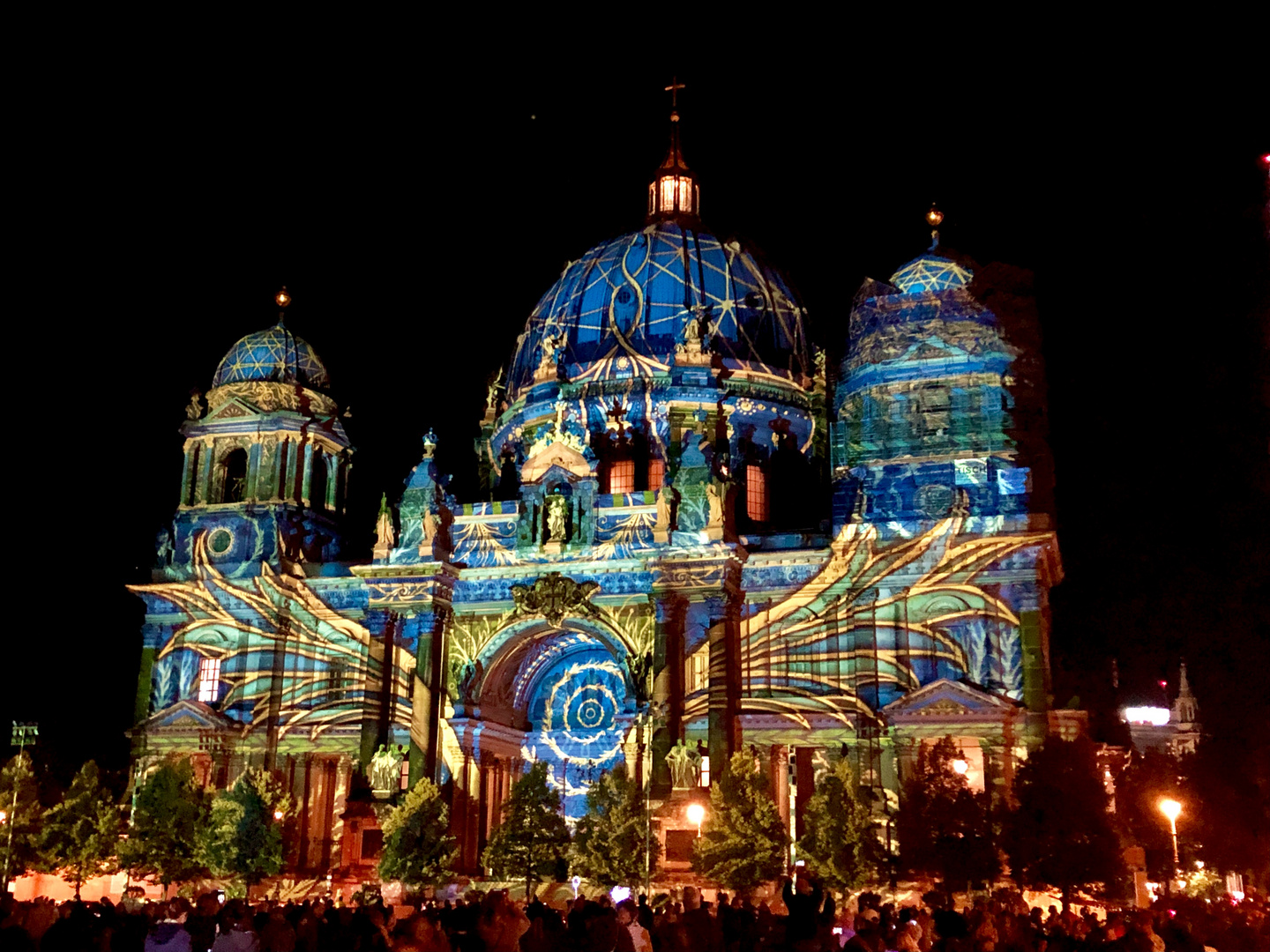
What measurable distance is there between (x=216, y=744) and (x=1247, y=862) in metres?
38.6

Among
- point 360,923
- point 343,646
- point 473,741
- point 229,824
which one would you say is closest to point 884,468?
point 473,741

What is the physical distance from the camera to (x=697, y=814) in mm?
47750

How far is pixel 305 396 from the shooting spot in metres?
65.2

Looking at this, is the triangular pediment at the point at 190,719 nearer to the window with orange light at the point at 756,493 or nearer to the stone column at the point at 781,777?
the stone column at the point at 781,777

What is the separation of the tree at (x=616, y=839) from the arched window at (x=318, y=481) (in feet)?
72.9

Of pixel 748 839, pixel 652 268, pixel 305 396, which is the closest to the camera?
pixel 748 839

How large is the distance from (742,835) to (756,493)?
21787mm

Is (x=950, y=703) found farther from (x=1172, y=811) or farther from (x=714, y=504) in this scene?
(x=714, y=504)

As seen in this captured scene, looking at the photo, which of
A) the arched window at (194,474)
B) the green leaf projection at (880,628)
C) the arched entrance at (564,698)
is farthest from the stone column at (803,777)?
the arched window at (194,474)

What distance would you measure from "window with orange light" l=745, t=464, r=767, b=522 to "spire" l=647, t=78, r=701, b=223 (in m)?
16.2

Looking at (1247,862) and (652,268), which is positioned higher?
(652,268)

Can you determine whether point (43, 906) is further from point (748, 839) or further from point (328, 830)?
point (328, 830)

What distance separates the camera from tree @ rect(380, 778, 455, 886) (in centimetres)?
4884

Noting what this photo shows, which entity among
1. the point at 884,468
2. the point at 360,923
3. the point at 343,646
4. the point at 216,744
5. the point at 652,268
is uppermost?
the point at 652,268
